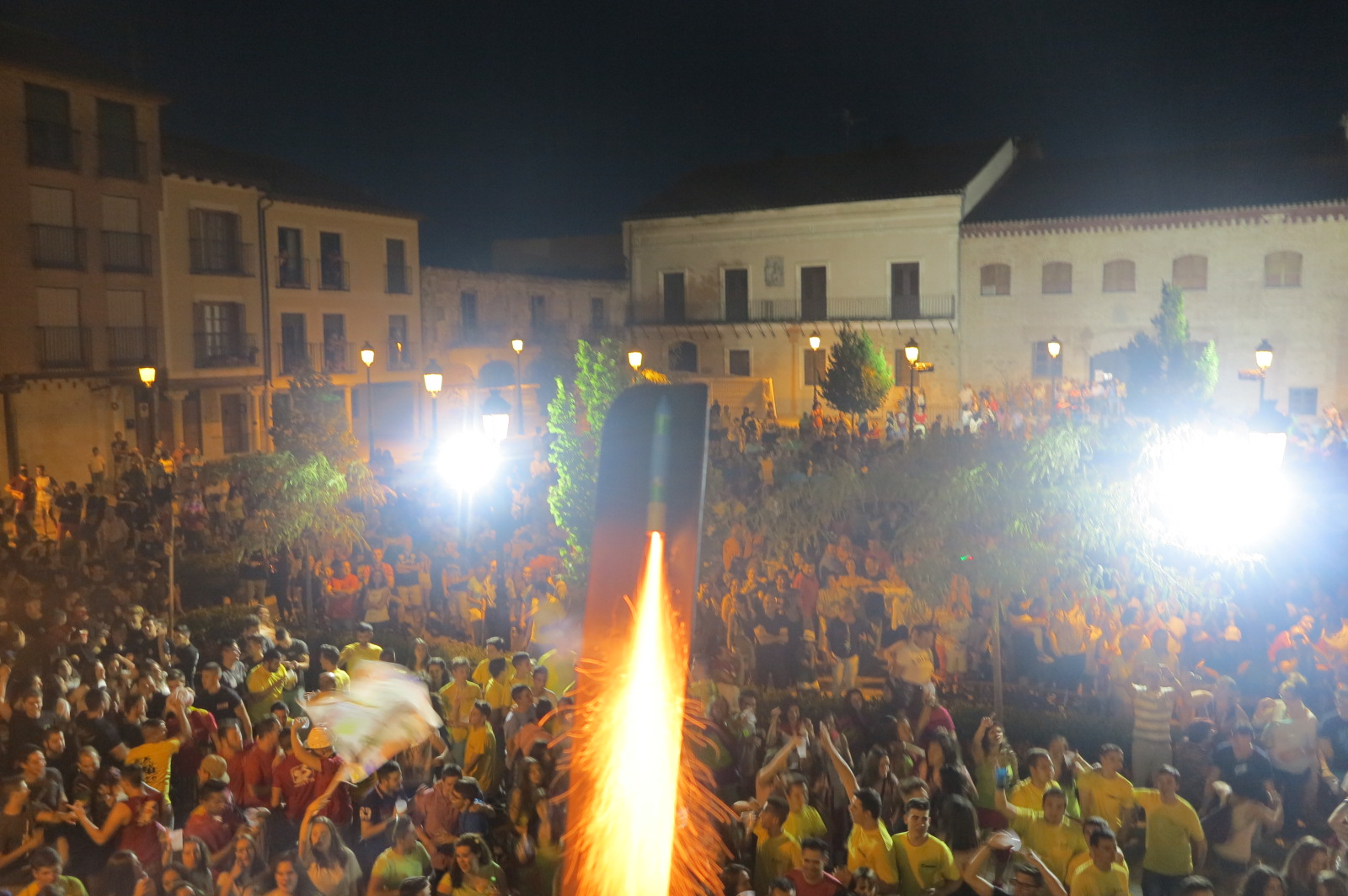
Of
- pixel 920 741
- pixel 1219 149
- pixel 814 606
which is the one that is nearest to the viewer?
pixel 920 741

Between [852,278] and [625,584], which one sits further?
[852,278]

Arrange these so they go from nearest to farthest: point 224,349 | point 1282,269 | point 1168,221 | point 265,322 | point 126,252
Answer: point 126,252 → point 224,349 → point 1282,269 → point 265,322 → point 1168,221

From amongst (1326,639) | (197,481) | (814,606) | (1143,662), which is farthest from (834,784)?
(197,481)

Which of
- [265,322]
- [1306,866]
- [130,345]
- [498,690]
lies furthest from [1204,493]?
[265,322]

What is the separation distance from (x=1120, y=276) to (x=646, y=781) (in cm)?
2825

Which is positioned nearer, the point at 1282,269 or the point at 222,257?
the point at 222,257

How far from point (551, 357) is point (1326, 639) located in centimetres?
2902

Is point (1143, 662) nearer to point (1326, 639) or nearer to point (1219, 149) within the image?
point (1326, 639)

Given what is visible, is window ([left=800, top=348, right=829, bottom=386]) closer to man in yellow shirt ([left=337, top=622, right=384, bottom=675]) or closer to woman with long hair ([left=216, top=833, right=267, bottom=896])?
man in yellow shirt ([left=337, top=622, right=384, bottom=675])

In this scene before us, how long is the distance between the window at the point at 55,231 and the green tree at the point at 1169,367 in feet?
79.7

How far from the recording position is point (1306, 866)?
5477 millimetres

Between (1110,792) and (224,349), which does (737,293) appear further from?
(1110,792)

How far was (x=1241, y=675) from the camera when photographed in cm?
885

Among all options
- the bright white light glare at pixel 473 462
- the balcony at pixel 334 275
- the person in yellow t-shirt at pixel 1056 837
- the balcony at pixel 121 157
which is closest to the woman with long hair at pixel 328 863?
the person in yellow t-shirt at pixel 1056 837
